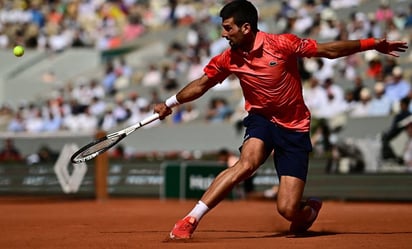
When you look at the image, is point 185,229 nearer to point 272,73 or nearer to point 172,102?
point 172,102

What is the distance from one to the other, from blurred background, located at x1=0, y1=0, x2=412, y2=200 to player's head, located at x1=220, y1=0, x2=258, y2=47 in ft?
34.4

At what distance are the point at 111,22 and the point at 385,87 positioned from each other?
1598cm

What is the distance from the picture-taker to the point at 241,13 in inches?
386

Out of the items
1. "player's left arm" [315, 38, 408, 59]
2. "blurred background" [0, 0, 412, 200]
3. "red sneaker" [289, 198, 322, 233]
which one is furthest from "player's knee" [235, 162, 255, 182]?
"blurred background" [0, 0, 412, 200]

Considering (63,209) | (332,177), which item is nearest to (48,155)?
(63,209)

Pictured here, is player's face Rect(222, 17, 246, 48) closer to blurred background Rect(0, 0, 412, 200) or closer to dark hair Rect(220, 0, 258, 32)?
dark hair Rect(220, 0, 258, 32)

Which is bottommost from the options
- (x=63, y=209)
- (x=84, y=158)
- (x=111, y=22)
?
(x=63, y=209)

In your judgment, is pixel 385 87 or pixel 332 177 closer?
pixel 332 177

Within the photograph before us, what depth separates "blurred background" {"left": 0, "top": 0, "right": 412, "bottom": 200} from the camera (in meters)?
21.3

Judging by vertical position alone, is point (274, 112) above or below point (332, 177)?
above

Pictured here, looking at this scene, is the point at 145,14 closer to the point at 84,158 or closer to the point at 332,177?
the point at 332,177

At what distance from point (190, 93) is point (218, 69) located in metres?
0.43

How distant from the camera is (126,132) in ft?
34.9

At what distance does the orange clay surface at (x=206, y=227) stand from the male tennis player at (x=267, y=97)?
416 millimetres
